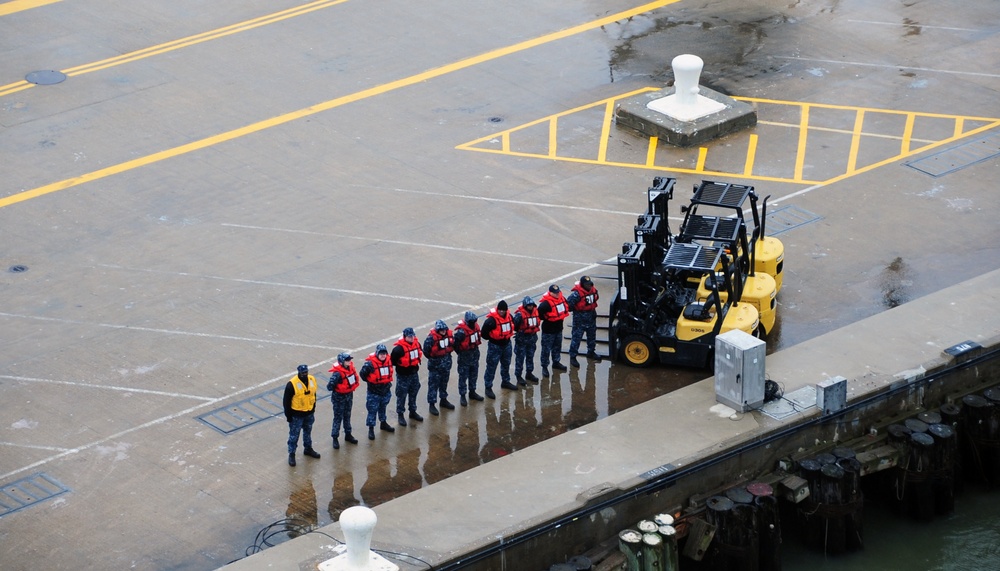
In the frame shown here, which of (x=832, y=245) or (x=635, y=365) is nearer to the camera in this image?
(x=635, y=365)

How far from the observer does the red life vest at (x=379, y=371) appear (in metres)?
20.8

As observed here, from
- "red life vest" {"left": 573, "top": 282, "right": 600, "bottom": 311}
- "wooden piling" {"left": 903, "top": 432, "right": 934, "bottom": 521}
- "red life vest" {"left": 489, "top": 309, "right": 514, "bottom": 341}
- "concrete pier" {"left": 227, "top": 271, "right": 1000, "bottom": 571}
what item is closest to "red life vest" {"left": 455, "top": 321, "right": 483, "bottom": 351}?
"red life vest" {"left": 489, "top": 309, "right": 514, "bottom": 341}

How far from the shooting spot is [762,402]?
2097 centimetres

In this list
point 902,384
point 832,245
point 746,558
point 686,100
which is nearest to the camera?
point 746,558

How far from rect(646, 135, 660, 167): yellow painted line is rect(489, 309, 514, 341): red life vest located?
781 cm

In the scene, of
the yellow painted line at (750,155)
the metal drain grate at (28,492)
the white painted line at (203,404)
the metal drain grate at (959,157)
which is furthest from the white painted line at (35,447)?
the metal drain grate at (959,157)

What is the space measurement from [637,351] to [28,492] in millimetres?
8307

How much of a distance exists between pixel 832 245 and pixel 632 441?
7.09 metres

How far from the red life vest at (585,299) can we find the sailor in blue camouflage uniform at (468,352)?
148cm

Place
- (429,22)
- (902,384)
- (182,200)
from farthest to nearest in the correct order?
(429,22), (182,200), (902,384)

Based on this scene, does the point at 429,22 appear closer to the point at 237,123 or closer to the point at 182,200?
the point at 237,123

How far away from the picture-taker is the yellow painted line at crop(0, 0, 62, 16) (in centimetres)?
3609

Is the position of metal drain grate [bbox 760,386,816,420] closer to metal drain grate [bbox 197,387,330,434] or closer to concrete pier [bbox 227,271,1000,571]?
concrete pier [bbox 227,271,1000,571]

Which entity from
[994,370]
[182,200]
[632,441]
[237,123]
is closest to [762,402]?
[632,441]
